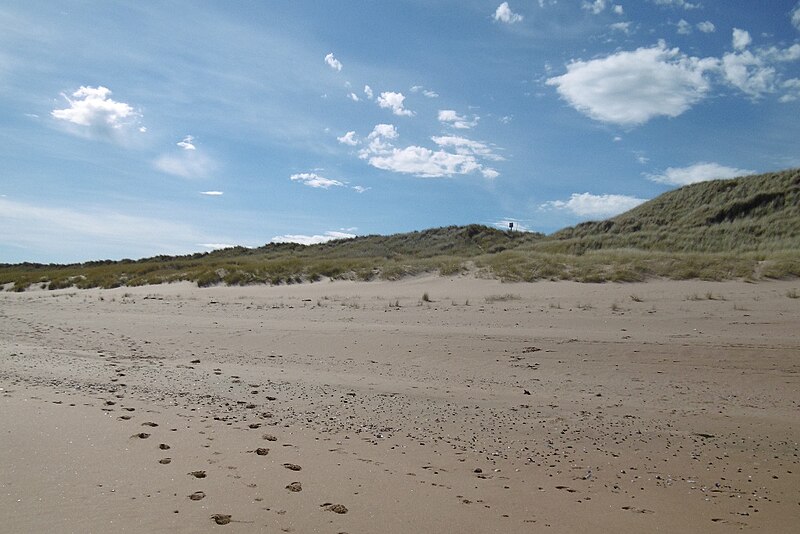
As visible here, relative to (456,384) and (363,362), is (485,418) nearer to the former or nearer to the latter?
(456,384)

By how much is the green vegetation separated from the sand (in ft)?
12.0

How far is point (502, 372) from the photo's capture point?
734 cm

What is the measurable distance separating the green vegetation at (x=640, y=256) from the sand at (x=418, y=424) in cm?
367

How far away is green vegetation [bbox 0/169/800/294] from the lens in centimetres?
1462

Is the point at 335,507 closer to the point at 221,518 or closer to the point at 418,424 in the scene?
the point at 221,518

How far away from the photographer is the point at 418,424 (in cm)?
529

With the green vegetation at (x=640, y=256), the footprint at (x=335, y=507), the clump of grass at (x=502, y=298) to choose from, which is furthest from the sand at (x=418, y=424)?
the green vegetation at (x=640, y=256)

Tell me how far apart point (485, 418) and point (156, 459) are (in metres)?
2.93

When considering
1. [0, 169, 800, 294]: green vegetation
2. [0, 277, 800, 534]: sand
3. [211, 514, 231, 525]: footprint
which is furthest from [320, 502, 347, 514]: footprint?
[0, 169, 800, 294]: green vegetation

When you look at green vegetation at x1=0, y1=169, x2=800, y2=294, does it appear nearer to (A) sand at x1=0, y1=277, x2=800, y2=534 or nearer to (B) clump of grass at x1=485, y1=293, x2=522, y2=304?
(B) clump of grass at x1=485, y1=293, x2=522, y2=304

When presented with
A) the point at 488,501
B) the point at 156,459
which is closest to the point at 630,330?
the point at 488,501

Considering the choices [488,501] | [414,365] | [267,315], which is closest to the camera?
[488,501]

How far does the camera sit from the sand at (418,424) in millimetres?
3512

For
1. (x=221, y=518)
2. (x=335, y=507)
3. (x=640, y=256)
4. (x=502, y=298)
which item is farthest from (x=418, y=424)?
(x=640, y=256)
